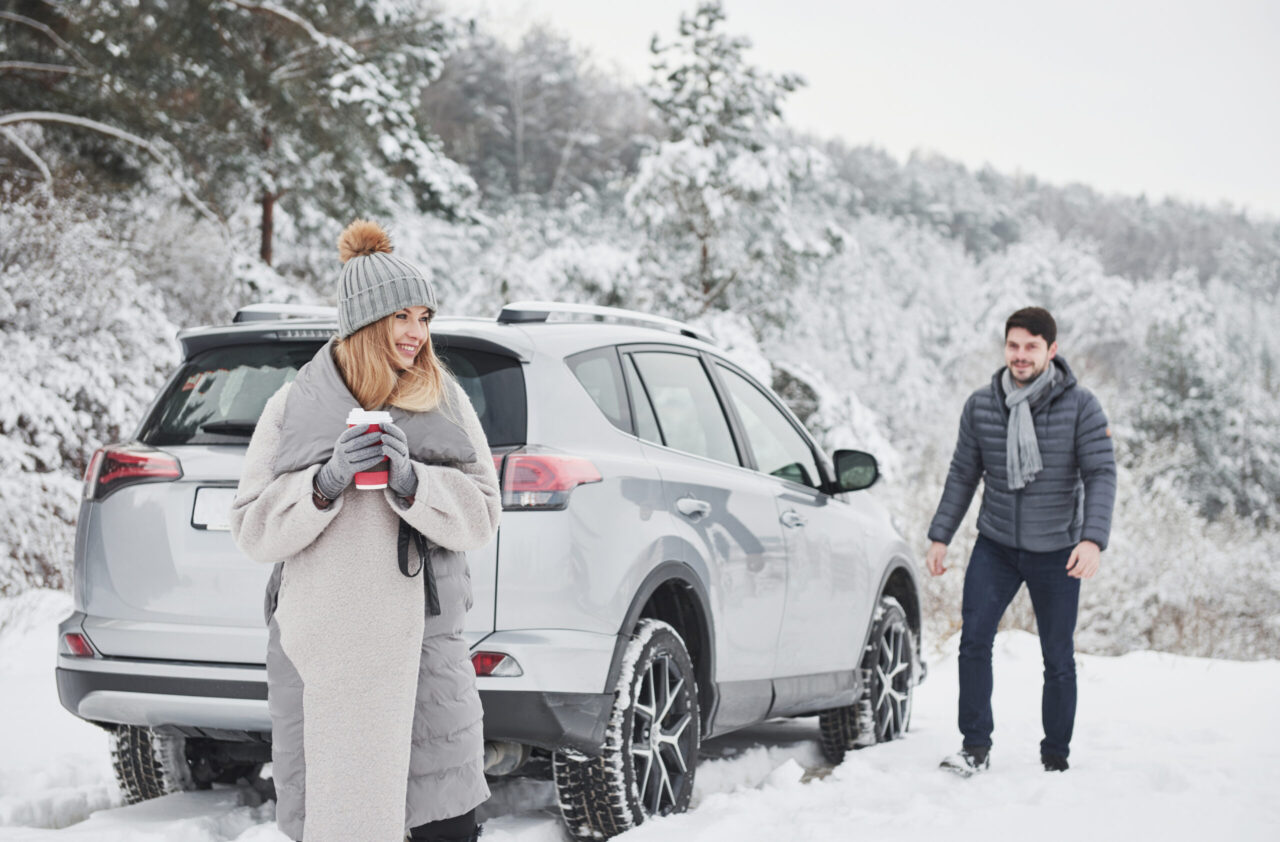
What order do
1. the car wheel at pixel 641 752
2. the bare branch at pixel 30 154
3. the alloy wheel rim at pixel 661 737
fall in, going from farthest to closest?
the bare branch at pixel 30 154
the alloy wheel rim at pixel 661 737
the car wheel at pixel 641 752

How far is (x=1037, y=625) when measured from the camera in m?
5.45

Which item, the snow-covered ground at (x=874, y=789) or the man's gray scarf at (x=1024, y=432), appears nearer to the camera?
the snow-covered ground at (x=874, y=789)

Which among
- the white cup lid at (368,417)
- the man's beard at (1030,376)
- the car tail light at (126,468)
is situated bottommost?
the car tail light at (126,468)

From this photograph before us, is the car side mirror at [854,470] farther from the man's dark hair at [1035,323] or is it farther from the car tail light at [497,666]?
the car tail light at [497,666]

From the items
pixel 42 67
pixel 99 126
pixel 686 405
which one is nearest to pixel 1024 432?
pixel 686 405

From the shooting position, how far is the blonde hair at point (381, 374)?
277 cm

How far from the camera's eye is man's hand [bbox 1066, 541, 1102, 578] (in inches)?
205

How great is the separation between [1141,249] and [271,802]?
65.0m

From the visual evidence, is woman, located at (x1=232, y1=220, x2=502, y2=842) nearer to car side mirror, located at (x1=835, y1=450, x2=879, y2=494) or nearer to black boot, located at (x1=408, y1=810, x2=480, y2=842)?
black boot, located at (x1=408, y1=810, x2=480, y2=842)

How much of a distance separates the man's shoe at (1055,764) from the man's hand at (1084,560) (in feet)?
2.63

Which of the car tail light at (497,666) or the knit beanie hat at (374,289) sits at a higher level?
the knit beanie hat at (374,289)

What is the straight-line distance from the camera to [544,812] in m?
4.55

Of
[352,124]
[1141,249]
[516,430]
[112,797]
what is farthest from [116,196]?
[1141,249]

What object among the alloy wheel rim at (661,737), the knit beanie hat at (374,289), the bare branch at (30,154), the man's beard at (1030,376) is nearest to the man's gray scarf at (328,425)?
the knit beanie hat at (374,289)
